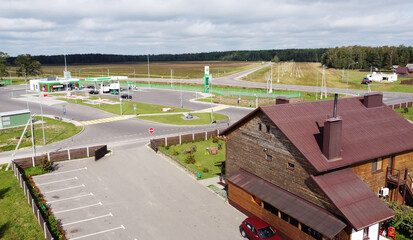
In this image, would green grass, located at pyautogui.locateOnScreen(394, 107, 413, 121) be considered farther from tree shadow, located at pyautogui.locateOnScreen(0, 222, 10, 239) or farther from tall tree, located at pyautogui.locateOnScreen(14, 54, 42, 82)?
tall tree, located at pyautogui.locateOnScreen(14, 54, 42, 82)

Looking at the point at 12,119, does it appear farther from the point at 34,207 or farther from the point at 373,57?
the point at 373,57

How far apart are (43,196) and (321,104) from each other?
27896 millimetres

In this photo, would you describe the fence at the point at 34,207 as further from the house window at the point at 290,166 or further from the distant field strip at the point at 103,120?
the distant field strip at the point at 103,120

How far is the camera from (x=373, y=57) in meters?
188

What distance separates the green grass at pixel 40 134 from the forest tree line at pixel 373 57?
168 metres

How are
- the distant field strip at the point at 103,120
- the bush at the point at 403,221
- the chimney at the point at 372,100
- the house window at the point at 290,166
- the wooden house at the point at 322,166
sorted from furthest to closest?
the distant field strip at the point at 103,120
the chimney at the point at 372,100
the house window at the point at 290,166
the bush at the point at 403,221
the wooden house at the point at 322,166

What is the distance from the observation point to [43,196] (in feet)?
101

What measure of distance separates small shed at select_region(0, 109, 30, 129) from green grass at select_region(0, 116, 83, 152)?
1475 millimetres

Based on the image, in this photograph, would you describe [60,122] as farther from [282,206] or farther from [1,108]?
[282,206]

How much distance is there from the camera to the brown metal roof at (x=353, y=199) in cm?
1925

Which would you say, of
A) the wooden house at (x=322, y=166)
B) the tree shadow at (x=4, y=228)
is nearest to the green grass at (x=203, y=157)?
→ the wooden house at (x=322, y=166)

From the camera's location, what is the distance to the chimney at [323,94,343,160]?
68.6 ft

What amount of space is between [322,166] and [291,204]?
3.63 metres

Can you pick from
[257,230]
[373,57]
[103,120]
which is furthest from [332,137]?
[373,57]
